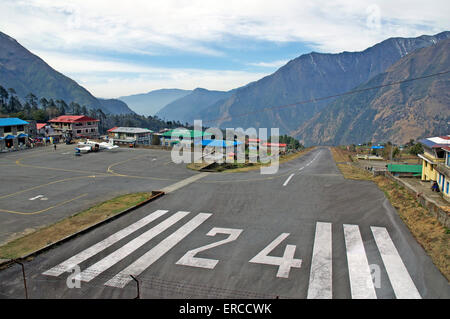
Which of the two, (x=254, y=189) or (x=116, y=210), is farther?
(x=254, y=189)

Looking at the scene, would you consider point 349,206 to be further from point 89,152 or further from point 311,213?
point 89,152

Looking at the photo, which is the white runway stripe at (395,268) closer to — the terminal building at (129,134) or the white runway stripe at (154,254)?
the white runway stripe at (154,254)

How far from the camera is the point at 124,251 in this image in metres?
19.7

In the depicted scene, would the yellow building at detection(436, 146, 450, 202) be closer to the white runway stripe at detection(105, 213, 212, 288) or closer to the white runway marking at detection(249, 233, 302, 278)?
the white runway marking at detection(249, 233, 302, 278)

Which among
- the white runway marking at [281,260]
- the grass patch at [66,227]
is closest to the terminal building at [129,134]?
the grass patch at [66,227]

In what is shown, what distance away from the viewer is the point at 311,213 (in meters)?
26.7

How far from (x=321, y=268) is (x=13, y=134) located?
3230 inches

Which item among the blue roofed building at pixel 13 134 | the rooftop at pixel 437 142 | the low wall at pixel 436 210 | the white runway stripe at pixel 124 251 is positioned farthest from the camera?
the blue roofed building at pixel 13 134

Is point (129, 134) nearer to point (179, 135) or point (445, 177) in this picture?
point (179, 135)

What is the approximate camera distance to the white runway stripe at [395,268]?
15.0 m

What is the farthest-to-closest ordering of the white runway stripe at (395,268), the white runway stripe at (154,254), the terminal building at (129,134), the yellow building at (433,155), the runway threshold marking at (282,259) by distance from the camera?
1. the terminal building at (129,134)
2. the yellow building at (433,155)
3. the white runway stripe at (154,254)
4. the runway threshold marking at (282,259)
5. the white runway stripe at (395,268)

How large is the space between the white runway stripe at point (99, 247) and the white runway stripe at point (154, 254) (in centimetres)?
319

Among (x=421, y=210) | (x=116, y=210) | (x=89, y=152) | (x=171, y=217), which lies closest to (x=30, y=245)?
(x=116, y=210)

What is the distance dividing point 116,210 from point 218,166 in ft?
88.4
